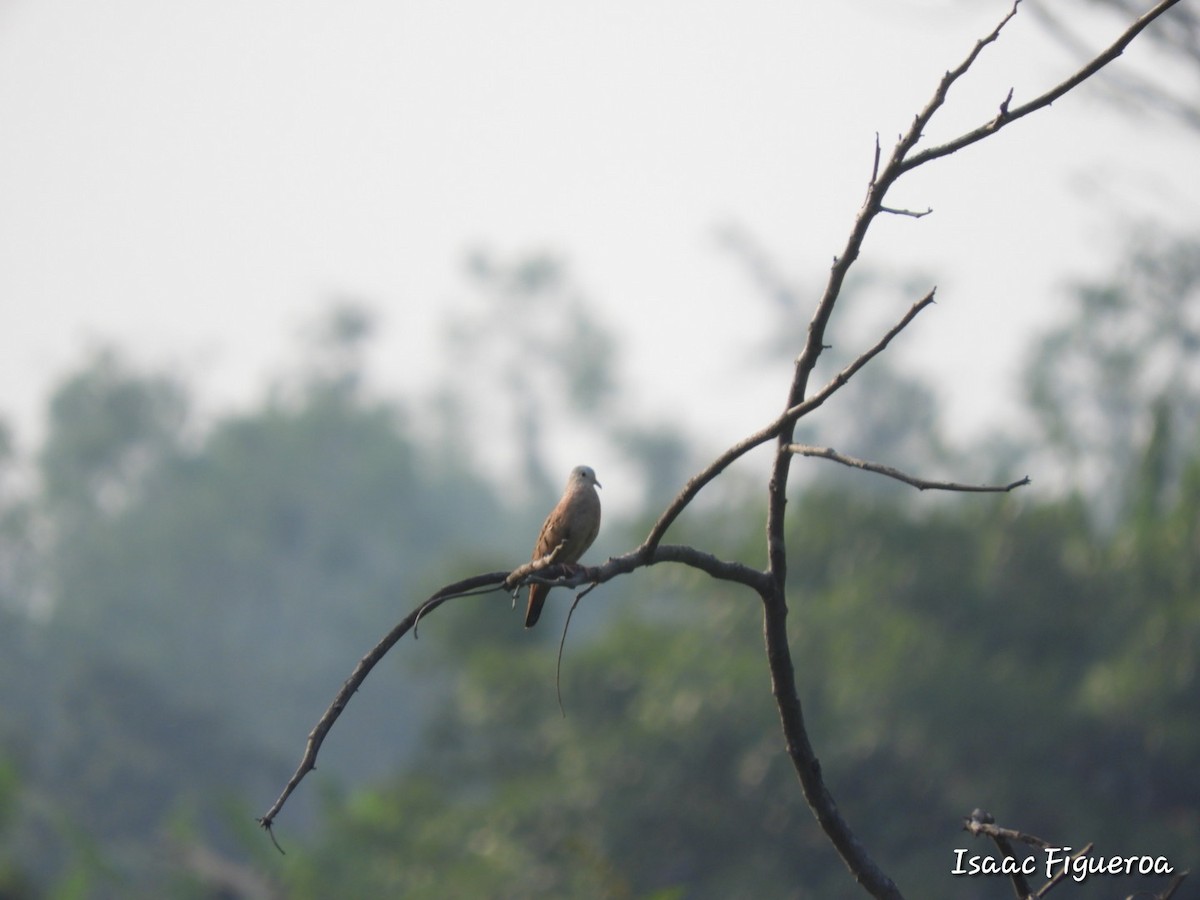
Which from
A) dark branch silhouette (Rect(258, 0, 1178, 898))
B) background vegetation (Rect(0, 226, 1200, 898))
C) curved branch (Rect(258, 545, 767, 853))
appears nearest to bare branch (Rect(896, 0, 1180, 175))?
dark branch silhouette (Rect(258, 0, 1178, 898))

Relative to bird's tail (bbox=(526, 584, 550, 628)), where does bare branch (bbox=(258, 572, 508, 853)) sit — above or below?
below

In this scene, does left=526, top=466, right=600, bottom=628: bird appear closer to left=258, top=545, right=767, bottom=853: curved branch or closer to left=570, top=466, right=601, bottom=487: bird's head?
left=570, top=466, right=601, bottom=487: bird's head

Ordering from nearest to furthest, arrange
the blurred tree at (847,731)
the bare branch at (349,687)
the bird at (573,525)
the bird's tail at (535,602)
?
the bare branch at (349,687)
the bird's tail at (535,602)
the bird at (573,525)
the blurred tree at (847,731)

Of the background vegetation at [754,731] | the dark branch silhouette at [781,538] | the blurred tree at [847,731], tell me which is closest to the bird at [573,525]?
the dark branch silhouette at [781,538]

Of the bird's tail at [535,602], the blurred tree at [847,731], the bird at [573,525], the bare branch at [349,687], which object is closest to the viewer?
the bare branch at [349,687]

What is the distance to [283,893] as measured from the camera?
66.0 feet

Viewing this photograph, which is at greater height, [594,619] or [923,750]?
[594,619]

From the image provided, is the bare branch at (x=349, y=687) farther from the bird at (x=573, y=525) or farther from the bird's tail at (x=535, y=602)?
the bird at (x=573, y=525)

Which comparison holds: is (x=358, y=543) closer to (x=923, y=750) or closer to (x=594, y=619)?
(x=594, y=619)

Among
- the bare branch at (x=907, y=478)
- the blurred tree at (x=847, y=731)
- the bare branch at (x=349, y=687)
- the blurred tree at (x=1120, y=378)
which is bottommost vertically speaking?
the bare branch at (x=349, y=687)

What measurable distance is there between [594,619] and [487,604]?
75.2ft

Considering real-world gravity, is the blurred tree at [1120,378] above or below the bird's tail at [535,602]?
above

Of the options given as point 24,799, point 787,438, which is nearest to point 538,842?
point 24,799

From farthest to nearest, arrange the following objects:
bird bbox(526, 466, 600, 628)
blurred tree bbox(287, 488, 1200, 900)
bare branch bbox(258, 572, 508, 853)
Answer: blurred tree bbox(287, 488, 1200, 900) < bird bbox(526, 466, 600, 628) < bare branch bbox(258, 572, 508, 853)
